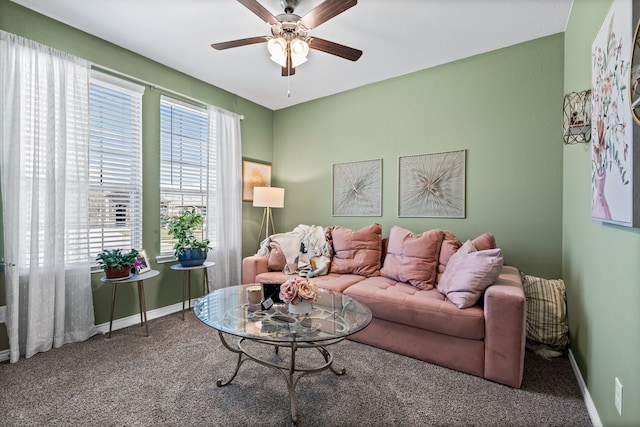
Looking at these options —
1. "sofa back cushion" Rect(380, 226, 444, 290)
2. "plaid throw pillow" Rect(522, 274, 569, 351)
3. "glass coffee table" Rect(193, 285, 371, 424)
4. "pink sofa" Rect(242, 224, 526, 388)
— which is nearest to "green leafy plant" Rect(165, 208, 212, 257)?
"pink sofa" Rect(242, 224, 526, 388)

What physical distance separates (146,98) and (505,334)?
12.8ft

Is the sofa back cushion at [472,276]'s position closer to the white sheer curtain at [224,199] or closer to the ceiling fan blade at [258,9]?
the ceiling fan blade at [258,9]

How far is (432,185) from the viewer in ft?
10.8

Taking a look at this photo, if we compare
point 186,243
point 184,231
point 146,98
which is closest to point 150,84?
point 146,98

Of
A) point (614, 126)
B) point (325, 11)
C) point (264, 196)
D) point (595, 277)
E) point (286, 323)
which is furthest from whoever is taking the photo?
point (264, 196)

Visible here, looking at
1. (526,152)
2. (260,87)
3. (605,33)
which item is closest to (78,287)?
(260,87)

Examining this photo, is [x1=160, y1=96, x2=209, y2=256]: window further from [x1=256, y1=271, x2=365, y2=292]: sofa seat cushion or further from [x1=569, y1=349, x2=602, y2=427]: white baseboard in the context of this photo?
[x1=569, y1=349, x2=602, y2=427]: white baseboard

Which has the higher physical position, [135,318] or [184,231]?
[184,231]

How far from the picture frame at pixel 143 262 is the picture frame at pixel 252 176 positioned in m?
1.51

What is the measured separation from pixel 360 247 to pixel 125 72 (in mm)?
3043

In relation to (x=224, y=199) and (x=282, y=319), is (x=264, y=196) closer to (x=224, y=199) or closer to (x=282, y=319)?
(x=224, y=199)

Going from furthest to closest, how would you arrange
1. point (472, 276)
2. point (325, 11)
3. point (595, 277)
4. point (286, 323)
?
point (472, 276) → point (325, 11) → point (286, 323) → point (595, 277)

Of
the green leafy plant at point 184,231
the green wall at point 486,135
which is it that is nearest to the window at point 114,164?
the green leafy plant at point 184,231

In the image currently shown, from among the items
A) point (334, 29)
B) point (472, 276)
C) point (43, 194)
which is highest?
point (334, 29)
